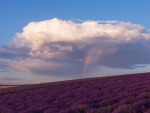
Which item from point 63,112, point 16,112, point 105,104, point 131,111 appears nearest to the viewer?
point 131,111

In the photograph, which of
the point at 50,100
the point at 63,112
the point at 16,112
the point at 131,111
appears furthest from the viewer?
the point at 50,100

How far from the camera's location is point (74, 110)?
10305mm

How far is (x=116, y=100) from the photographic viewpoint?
1225cm

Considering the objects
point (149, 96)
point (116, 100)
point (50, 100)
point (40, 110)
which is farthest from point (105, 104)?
point (50, 100)

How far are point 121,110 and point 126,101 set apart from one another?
2.43m

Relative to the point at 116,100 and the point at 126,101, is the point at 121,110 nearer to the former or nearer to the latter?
the point at 126,101

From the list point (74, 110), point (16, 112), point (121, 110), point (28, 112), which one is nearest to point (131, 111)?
point (121, 110)

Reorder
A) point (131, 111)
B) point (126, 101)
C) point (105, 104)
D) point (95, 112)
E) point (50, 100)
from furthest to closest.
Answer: point (50, 100) → point (105, 104) → point (126, 101) → point (95, 112) → point (131, 111)

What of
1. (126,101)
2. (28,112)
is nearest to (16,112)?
(28,112)

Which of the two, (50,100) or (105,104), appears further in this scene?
(50,100)

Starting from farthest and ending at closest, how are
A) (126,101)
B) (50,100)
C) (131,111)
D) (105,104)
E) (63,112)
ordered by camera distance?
1. (50,100)
2. (105,104)
3. (126,101)
4. (63,112)
5. (131,111)

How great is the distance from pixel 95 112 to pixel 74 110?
1.36m

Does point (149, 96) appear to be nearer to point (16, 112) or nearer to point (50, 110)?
point (50, 110)

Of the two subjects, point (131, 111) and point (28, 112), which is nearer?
point (131, 111)
